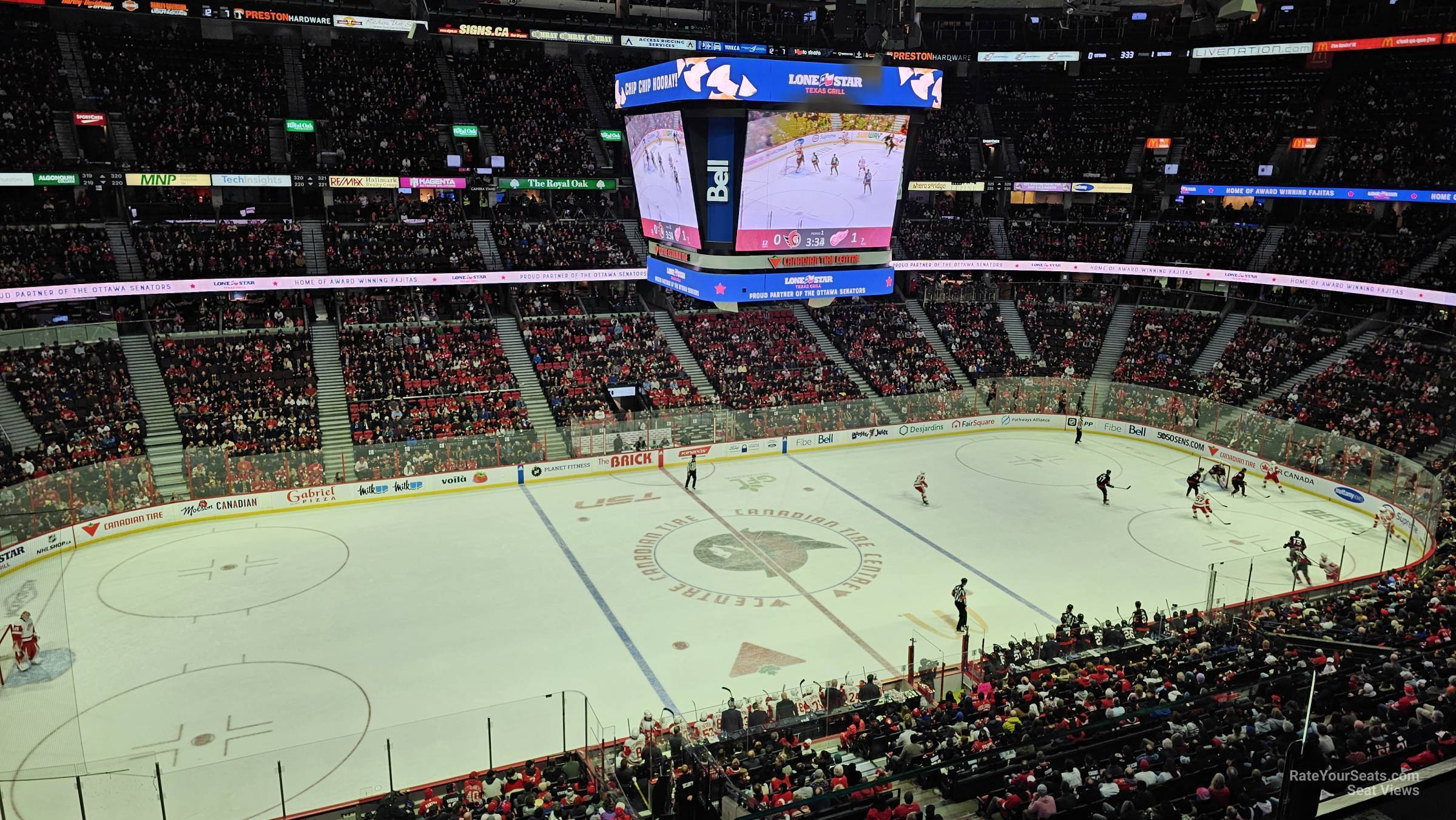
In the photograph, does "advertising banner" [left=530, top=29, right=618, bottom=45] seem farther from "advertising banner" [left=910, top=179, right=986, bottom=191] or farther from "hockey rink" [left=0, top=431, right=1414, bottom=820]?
"hockey rink" [left=0, top=431, right=1414, bottom=820]

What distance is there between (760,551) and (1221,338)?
26.4 m

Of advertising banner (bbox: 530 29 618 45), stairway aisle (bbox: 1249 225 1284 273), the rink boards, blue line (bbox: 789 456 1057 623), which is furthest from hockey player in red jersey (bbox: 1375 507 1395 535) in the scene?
advertising banner (bbox: 530 29 618 45)

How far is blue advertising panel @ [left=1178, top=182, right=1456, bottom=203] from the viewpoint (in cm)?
3703

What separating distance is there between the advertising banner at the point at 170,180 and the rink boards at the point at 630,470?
47.2 ft

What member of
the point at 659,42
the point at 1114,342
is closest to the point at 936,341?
the point at 1114,342

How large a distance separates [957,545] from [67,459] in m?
25.8

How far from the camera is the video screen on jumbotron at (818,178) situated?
21.9m

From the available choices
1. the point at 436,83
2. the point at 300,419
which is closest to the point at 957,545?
the point at 300,419

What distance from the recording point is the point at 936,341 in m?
45.2

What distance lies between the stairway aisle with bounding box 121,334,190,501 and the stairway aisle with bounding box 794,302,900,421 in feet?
79.4

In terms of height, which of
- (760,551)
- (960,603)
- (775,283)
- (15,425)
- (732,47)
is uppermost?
(732,47)

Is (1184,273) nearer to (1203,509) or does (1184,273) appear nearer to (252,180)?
(1203,509)

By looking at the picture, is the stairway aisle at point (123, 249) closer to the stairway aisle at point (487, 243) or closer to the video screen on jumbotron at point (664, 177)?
the stairway aisle at point (487, 243)

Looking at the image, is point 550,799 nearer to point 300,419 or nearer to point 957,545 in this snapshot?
point 957,545
